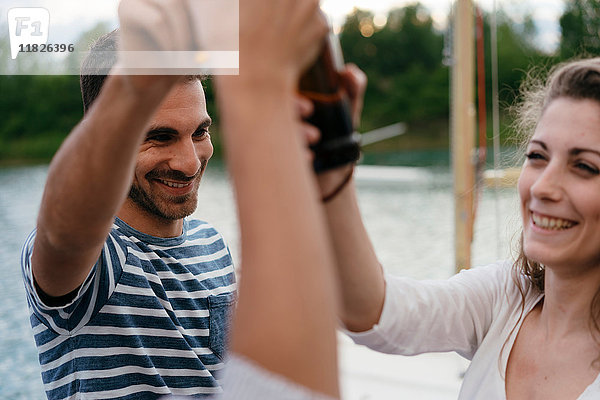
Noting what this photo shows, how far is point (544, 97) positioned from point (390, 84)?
35.0m

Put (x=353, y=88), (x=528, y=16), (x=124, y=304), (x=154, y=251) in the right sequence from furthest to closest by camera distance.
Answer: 1. (x=528, y=16)
2. (x=154, y=251)
3. (x=124, y=304)
4. (x=353, y=88)

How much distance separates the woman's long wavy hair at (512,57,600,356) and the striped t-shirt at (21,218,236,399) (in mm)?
621

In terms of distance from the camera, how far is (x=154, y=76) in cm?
64

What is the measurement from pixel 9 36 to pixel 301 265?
1179 millimetres

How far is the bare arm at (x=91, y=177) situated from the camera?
704 millimetres

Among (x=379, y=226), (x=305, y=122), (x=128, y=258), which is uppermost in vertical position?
(x=305, y=122)

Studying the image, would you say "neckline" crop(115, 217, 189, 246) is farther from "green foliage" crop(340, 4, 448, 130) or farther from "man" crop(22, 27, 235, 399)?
"green foliage" crop(340, 4, 448, 130)

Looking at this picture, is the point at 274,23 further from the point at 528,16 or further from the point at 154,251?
the point at 528,16

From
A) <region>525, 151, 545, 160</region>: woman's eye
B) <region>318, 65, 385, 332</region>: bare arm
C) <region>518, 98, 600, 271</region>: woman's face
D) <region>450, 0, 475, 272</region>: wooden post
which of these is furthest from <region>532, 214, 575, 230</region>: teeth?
<region>450, 0, 475, 272</region>: wooden post

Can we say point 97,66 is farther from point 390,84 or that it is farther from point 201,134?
point 390,84

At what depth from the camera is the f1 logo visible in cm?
138

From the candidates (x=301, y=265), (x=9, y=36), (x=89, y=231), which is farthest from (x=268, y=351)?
(x=9, y=36)

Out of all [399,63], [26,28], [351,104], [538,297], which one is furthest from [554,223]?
[399,63]

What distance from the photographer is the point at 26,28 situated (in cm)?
139
